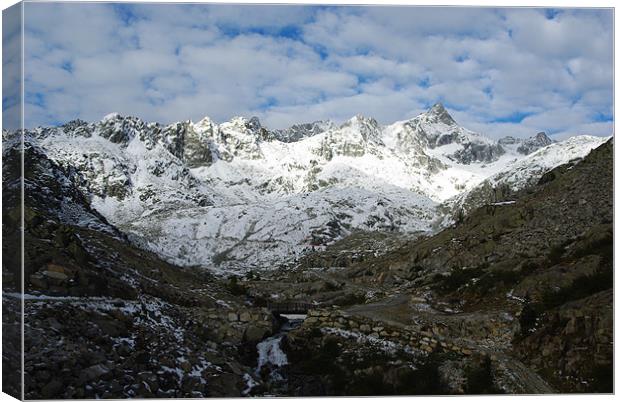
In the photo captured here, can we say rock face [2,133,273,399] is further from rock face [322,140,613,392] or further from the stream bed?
rock face [322,140,613,392]

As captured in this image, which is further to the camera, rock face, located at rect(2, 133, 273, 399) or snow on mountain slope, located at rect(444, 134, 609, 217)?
snow on mountain slope, located at rect(444, 134, 609, 217)

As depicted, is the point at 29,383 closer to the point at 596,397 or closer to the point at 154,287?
the point at 154,287

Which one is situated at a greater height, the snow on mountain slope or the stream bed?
the snow on mountain slope

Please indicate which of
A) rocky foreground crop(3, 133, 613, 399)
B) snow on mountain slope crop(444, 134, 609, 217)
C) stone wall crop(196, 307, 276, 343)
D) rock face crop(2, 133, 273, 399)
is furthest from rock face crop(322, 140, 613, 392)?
snow on mountain slope crop(444, 134, 609, 217)

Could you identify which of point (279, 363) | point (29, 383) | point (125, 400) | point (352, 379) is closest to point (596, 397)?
point (352, 379)

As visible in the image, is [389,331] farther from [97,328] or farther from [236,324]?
[97,328]

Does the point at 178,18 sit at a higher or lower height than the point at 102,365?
higher

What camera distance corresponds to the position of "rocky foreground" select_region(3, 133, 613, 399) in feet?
51.6

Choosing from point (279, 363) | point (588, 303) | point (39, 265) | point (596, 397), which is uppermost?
point (39, 265)

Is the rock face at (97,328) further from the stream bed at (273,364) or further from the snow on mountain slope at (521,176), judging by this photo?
the snow on mountain slope at (521,176)

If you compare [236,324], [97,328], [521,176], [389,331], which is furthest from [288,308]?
[521,176]

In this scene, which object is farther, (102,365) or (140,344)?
(140,344)

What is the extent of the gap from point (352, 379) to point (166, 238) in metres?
106

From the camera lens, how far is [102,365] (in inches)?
618
